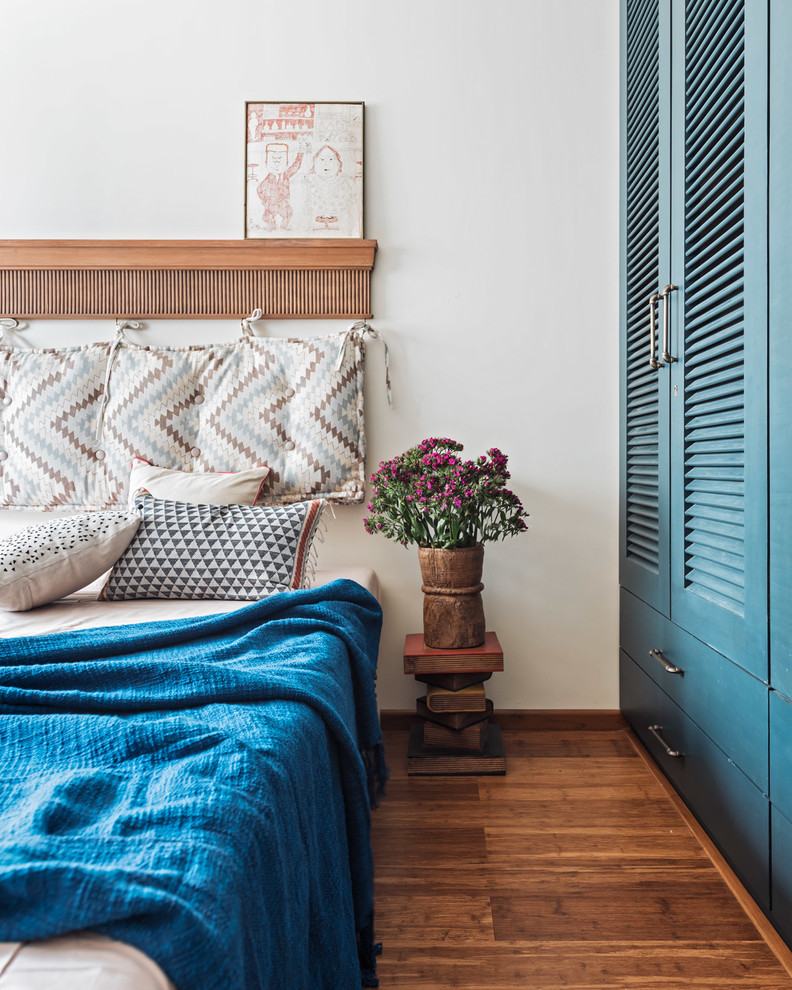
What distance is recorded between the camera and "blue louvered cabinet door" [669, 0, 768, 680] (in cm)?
133

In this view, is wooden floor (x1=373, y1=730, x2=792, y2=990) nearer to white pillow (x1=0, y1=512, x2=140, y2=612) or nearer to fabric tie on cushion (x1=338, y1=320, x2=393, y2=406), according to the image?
white pillow (x1=0, y1=512, x2=140, y2=612)

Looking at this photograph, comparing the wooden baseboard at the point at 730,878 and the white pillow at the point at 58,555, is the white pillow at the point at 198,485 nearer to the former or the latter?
the white pillow at the point at 58,555

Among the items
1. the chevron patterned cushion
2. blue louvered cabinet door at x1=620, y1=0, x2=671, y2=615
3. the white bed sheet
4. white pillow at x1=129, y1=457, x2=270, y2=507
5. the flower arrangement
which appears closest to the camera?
the white bed sheet

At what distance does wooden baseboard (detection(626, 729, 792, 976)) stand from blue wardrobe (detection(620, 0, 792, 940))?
31mm

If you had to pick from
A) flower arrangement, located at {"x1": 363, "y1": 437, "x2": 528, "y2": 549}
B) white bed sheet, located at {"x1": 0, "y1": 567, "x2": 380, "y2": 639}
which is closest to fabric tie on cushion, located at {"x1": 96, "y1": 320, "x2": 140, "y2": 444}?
white bed sheet, located at {"x1": 0, "y1": 567, "x2": 380, "y2": 639}

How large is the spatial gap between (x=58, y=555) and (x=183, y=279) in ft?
3.66

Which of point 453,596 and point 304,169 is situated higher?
point 304,169

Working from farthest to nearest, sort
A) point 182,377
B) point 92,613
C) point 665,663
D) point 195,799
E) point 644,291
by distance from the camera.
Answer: point 182,377
point 644,291
point 665,663
point 92,613
point 195,799

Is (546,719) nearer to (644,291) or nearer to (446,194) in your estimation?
(644,291)

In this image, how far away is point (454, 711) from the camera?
6.71ft

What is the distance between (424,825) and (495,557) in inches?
35.9

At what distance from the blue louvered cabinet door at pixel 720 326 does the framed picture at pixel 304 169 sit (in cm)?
103

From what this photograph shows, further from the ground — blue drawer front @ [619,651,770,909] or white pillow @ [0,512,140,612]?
white pillow @ [0,512,140,612]

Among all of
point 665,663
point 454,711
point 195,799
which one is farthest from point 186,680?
point 665,663
